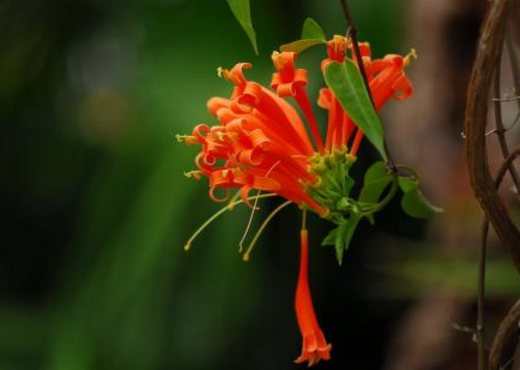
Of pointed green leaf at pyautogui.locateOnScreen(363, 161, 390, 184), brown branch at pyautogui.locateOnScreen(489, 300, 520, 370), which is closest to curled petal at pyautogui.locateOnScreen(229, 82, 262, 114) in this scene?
pointed green leaf at pyautogui.locateOnScreen(363, 161, 390, 184)

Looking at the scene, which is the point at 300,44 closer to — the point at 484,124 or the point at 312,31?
the point at 312,31

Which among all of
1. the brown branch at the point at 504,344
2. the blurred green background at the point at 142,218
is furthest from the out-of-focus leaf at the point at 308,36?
the blurred green background at the point at 142,218

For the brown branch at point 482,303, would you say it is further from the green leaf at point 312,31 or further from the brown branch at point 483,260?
the green leaf at point 312,31

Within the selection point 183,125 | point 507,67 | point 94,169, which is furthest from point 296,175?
point 94,169

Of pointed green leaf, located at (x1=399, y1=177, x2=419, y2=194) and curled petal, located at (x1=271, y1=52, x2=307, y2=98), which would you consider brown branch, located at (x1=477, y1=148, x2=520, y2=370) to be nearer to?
pointed green leaf, located at (x1=399, y1=177, x2=419, y2=194)

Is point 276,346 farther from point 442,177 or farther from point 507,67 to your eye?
point 507,67
